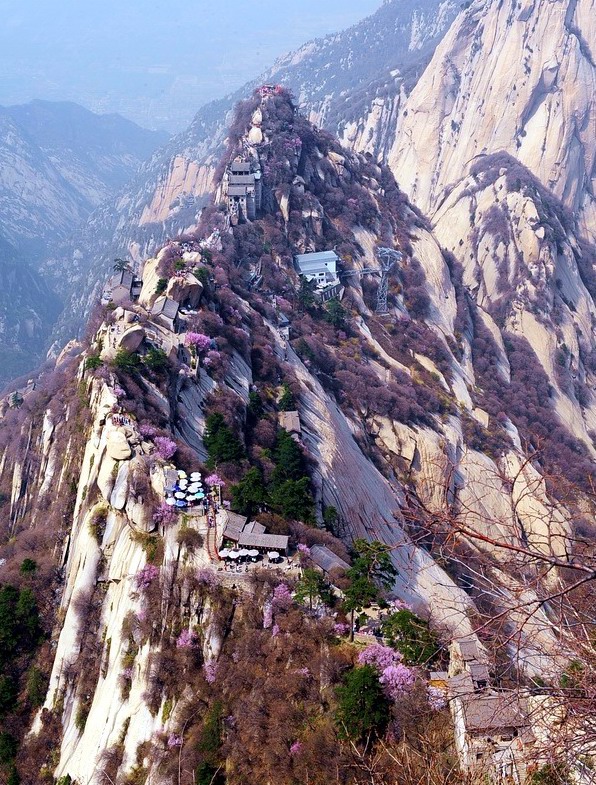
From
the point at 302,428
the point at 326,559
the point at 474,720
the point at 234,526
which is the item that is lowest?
the point at 474,720

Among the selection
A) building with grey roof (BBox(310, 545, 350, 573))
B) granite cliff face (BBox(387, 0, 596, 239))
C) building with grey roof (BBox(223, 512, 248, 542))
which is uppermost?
granite cliff face (BBox(387, 0, 596, 239))

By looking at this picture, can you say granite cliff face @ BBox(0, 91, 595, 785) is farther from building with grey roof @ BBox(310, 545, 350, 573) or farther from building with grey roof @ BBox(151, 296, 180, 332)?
building with grey roof @ BBox(310, 545, 350, 573)

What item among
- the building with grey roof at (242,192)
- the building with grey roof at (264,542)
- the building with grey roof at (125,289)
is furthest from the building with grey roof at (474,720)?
the building with grey roof at (242,192)

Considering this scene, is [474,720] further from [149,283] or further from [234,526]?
[149,283]

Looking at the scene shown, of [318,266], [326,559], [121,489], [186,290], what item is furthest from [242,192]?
[326,559]

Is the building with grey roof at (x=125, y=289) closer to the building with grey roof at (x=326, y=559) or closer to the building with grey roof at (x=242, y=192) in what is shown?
the building with grey roof at (x=242, y=192)

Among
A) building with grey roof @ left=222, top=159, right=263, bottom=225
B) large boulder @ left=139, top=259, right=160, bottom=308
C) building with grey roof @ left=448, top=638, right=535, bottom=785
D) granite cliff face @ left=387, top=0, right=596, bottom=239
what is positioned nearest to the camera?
building with grey roof @ left=448, top=638, right=535, bottom=785

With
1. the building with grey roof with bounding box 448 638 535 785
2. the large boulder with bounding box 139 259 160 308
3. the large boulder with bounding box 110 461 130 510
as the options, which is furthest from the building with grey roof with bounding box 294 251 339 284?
the building with grey roof with bounding box 448 638 535 785

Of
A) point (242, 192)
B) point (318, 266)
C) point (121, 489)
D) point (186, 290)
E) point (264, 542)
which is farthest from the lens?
point (318, 266)

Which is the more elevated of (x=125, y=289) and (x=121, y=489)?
(x=125, y=289)

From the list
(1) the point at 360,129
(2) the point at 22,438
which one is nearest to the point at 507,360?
(2) the point at 22,438
